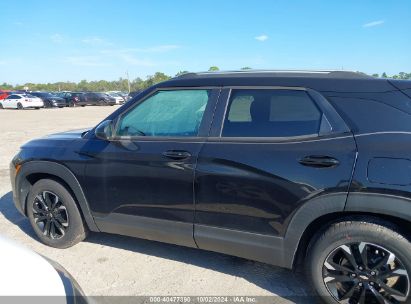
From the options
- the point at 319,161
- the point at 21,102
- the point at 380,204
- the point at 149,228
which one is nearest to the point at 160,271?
the point at 149,228

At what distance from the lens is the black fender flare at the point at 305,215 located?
2.32m

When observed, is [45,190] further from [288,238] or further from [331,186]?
Result: [331,186]

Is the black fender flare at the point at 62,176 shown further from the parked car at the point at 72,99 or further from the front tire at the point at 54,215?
the parked car at the point at 72,99

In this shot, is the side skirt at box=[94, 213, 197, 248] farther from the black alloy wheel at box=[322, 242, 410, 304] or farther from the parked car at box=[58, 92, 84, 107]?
the parked car at box=[58, 92, 84, 107]

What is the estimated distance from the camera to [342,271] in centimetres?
244

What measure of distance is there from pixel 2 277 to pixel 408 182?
7.53ft

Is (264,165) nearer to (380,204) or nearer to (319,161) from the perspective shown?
(319,161)

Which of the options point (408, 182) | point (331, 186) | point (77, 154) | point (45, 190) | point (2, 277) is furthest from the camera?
point (45, 190)

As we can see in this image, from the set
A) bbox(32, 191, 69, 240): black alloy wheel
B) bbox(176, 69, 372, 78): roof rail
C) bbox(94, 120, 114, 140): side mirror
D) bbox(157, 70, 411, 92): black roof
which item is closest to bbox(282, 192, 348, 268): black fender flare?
bbox(157, 70, 411, 92): black roof

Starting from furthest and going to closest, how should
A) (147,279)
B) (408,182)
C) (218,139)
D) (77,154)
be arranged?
(77,154), (147,279), (218,139), (408,182)

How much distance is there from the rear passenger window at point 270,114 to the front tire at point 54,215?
184 centimetres

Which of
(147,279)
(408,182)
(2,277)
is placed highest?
(408,182)

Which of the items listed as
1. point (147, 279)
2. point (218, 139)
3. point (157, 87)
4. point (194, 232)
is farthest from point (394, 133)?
point (147, 279)

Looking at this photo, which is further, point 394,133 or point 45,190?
point 45,190
